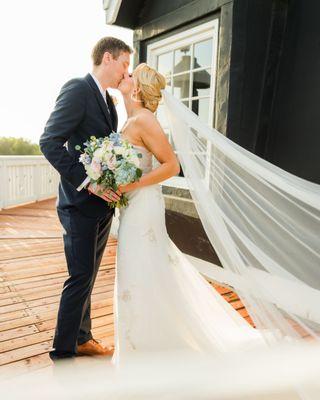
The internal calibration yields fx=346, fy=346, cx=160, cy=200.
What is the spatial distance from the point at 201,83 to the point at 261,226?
205 centimetres

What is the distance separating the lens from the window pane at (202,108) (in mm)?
3424

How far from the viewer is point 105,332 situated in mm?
2564

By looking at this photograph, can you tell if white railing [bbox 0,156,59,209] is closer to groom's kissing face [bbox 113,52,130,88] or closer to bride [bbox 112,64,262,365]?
groom's kissing face [bbox 113,52,130,88]

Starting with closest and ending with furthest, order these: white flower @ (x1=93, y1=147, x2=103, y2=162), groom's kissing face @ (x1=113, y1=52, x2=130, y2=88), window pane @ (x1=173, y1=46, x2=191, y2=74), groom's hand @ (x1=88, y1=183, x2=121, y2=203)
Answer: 1. white flower @ (x1=93, y1=147, x2=103, y2=162)
2. groom's hand @ (x1=88, y1=183, x2=121, y2=203)
3. groom's kissing face @ (x1=113, y1=52, x2=130, y2=88)
4. window pane @ (x1=173, y1=46, x2=191, y2=74)

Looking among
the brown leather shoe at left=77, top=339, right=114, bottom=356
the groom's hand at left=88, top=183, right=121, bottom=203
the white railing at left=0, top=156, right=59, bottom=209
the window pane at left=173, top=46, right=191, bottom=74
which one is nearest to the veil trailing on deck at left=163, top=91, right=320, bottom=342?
the groom's hand at left=88, top=183, right=121, bottom=203

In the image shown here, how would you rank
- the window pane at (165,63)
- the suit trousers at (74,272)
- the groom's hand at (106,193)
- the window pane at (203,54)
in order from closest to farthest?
1. the groom's hand at (106,193)
2. the suit trousers at (74,272)
3. the window pane at (203,54)
4. the window pane at (165,63)

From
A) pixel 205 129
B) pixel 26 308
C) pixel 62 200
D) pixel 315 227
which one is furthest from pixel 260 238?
pixel 26 308

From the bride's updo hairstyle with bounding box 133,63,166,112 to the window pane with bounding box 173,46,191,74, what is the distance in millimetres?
1737

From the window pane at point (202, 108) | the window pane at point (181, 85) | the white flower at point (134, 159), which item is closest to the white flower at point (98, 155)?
the white flower at point (134, 159)

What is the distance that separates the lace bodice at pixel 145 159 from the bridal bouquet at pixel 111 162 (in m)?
0.19

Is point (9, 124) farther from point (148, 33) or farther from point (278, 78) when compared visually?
point (278, 78)

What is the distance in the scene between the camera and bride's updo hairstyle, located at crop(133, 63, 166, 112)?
200cm

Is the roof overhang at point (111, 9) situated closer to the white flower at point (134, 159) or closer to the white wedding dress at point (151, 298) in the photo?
the white wedding dress at point (151, 298)

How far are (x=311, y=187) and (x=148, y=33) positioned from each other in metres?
2.85
